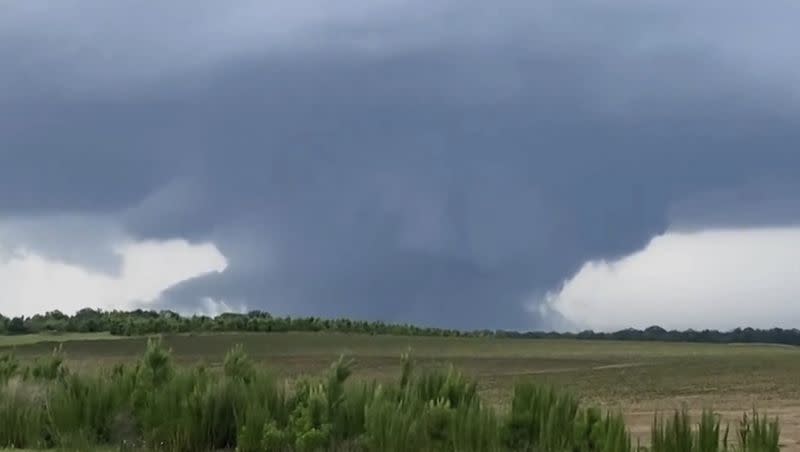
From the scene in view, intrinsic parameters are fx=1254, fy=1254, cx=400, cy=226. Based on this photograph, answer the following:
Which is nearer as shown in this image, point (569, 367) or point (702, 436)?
point (702, 436)

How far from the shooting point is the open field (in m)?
25.2

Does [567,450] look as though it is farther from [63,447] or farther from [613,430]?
[63,447]

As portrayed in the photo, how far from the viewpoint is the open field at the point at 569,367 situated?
25.2m

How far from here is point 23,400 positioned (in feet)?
60.3

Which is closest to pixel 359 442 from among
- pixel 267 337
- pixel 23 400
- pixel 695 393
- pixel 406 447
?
pixel 406 447

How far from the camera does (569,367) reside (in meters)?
42.3

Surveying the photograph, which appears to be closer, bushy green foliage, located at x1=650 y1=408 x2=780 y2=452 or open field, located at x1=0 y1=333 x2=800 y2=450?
bushy green foliage, located at x1=650 y1=408 x2=780 y2=452

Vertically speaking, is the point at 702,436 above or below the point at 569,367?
below

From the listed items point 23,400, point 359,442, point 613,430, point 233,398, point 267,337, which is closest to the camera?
point 613,430

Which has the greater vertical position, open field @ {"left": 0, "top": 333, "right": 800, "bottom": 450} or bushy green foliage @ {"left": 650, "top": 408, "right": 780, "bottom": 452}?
open field @ {"left": 0, "top": 333, "right": 800, "bottom": 450}

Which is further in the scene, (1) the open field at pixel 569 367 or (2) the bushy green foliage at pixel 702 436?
(1) the open field at pixel 569 367

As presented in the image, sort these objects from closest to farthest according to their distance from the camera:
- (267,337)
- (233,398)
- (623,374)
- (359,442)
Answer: (359,442) → (233,398) → (623,374) → (267,337)

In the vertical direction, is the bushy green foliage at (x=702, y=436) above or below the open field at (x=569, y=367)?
below

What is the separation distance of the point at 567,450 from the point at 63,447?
6712 mm
